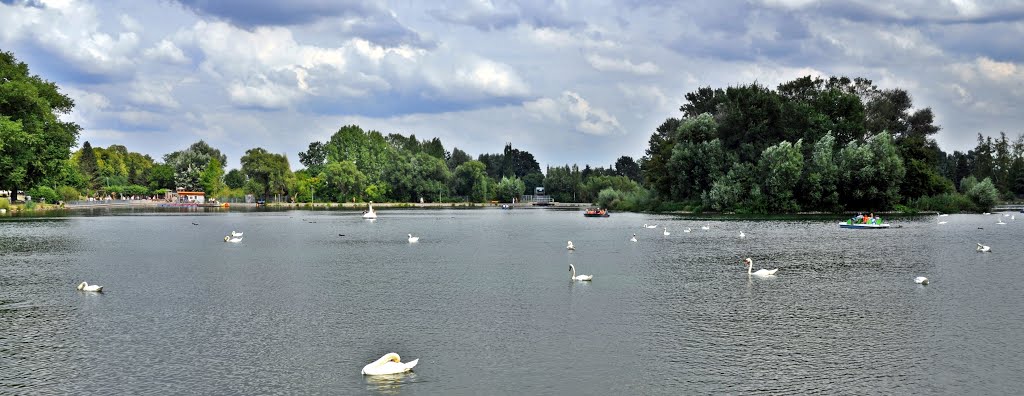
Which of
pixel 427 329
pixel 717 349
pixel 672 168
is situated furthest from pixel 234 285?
pixel 672 168

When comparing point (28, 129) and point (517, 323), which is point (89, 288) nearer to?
point (517, 323)

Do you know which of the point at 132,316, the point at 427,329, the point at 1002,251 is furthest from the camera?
the point at 1002,251

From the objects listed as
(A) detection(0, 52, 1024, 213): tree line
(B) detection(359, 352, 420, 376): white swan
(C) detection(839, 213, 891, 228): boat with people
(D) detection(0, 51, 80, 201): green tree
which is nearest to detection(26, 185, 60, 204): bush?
(A) detection(0, 52, 1024, 213): tree line

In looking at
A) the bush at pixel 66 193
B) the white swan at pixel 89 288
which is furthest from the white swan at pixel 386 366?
the bush at pixel 66 193

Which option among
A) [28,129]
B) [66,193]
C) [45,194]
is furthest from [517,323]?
[66,193]

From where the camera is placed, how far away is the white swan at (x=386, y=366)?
20.2 meters

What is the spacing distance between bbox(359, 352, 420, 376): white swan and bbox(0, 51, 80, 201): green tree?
91936mm

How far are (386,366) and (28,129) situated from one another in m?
105

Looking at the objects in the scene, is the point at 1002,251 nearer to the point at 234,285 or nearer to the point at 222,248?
the point at 234,285

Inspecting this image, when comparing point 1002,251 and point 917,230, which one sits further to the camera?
point 917,230

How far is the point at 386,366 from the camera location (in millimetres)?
20266

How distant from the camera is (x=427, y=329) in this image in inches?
1043

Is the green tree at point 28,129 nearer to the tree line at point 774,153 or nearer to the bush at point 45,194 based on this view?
the tree line at point 774,153

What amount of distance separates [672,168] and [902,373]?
106232 millimetres
